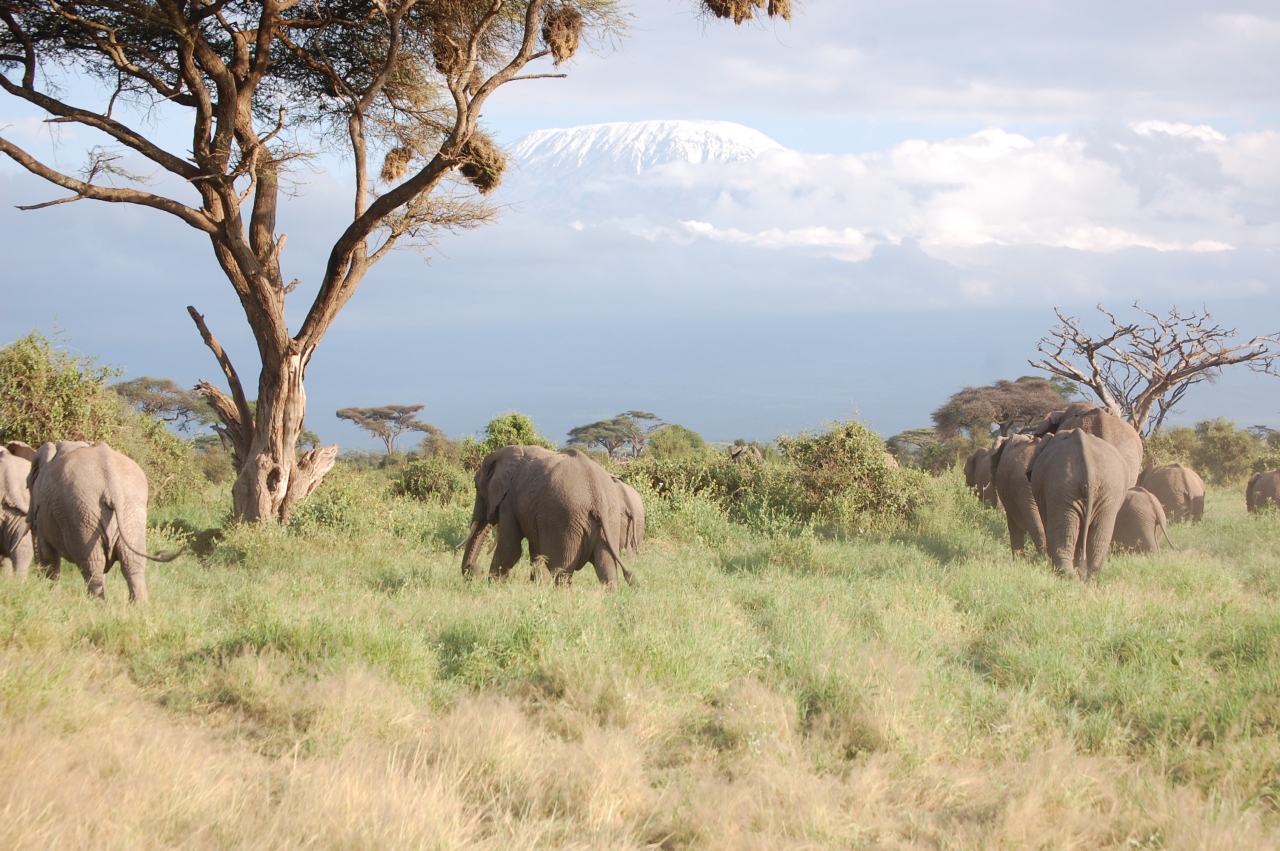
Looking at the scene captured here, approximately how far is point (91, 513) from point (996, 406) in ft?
100

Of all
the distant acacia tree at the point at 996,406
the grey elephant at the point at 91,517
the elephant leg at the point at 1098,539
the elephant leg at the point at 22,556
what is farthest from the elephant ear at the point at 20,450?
the distant acacia tree at the point at 996,406

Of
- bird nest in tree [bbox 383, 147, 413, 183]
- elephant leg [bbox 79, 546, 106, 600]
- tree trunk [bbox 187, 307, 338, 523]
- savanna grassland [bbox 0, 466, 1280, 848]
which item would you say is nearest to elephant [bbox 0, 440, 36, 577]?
savanna grassland [bbox 0, 466, 1280, 848]

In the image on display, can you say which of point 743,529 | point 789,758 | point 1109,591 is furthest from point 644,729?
point 743,529

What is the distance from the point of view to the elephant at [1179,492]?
14.6 meters

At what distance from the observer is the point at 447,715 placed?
18.1ft

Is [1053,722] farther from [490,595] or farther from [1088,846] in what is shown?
[490,595]

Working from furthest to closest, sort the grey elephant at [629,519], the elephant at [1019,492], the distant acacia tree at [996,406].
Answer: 1. the distant acacia tree at [996,406]
2. the elephant at [1019,492]
3. the grey elephant at [629,519]

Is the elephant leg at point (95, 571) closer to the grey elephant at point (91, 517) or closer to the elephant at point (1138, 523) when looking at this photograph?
the grey elephant at point (91, 517)

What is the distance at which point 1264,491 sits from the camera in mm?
15289

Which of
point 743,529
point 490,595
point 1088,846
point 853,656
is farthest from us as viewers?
point 743,529

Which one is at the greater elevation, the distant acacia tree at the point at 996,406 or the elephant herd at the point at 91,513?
the distant acacia tree at the point at 996,406

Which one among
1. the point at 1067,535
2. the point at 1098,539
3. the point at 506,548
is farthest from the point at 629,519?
the point at 1098,539

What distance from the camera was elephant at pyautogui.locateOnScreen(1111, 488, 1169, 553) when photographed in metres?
11.1

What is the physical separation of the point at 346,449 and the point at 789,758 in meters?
41.4
